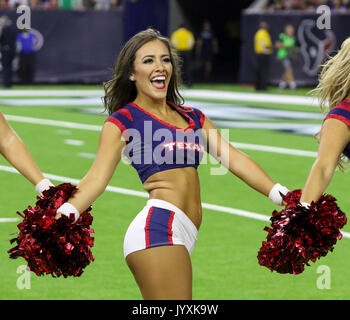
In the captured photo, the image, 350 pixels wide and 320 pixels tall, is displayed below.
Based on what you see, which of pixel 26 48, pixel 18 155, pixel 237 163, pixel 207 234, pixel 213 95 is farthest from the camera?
pixel 26 48

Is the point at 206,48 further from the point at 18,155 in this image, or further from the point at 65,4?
the point at 18,155

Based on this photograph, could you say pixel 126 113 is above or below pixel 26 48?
above

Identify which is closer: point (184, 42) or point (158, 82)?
point (158, 82)

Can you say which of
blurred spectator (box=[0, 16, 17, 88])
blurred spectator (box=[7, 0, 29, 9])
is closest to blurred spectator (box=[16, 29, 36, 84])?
blurred spectator (box=[0, 16, 17, 88])

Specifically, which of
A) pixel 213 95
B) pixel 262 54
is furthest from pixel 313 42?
pixel 213 95

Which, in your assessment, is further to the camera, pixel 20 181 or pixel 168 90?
pixel 20 181

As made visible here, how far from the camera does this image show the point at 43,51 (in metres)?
27.8

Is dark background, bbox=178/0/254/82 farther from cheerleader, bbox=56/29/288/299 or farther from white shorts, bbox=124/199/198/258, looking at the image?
white shorts, bbox=124/199/198/258

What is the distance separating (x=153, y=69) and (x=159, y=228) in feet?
2.75

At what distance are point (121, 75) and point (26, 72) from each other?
23016mm

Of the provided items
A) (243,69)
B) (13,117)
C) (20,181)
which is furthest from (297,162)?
(243,69)

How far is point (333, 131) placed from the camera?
4641mm

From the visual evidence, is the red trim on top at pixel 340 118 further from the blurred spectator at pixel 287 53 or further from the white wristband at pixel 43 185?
the blurred spectator at pixel 287 53

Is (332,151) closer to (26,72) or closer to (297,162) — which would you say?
(297,162)
